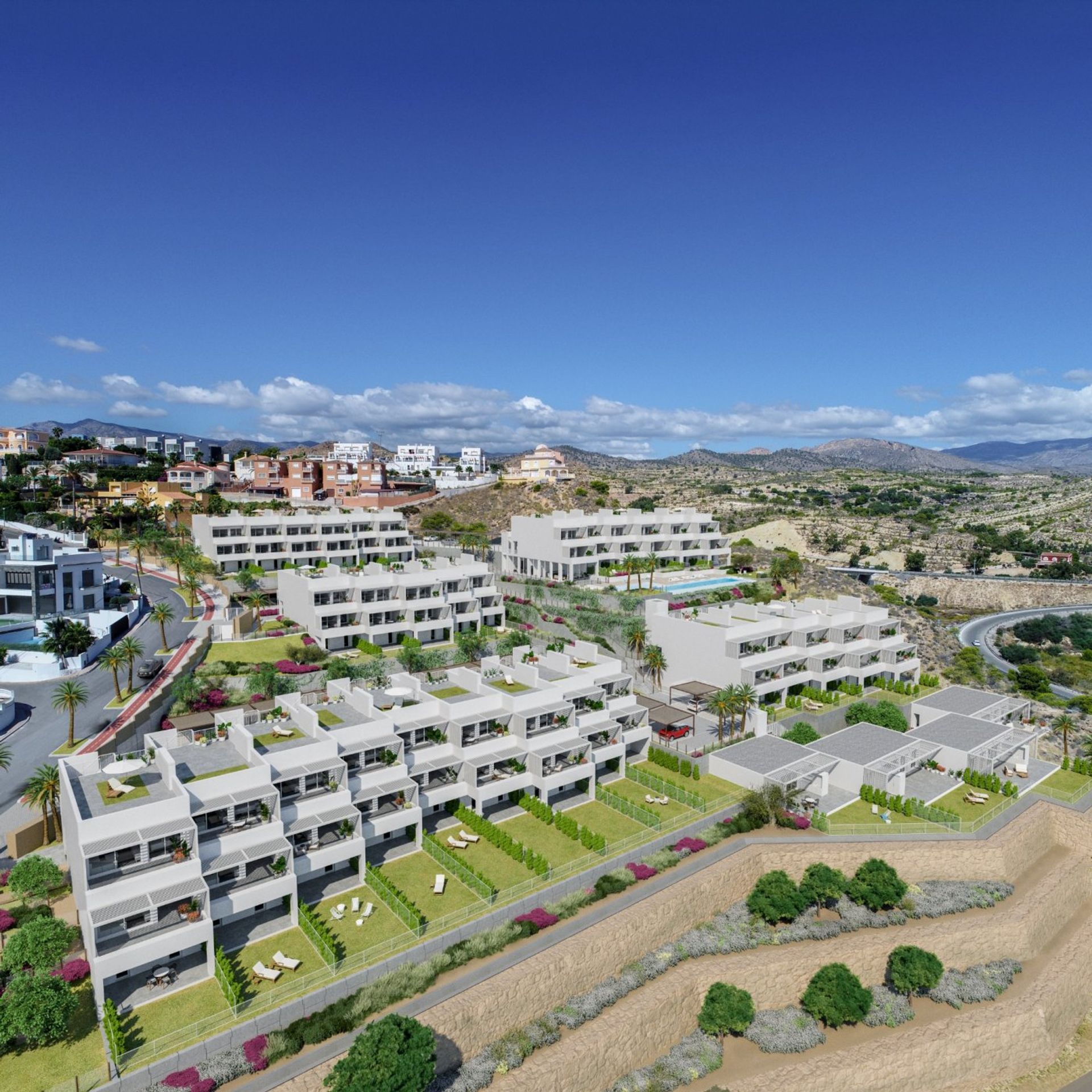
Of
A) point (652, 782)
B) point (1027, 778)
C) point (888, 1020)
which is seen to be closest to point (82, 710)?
point (652, 782)

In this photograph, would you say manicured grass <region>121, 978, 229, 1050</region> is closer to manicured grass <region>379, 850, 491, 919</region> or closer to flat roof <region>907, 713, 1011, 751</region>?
manicured grass <region>379, 850, 491, 919</region>

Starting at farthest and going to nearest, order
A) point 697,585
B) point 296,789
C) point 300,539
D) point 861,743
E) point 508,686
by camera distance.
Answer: point 300,539 < point 697,585 < point 861,743 < point 508,686 < point 296,789

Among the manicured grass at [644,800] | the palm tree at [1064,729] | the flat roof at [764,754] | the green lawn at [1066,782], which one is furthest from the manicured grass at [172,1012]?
the palm tree at [1064,729]

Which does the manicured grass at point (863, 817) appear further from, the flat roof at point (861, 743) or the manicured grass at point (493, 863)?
the manicured grass at point (493, 863)

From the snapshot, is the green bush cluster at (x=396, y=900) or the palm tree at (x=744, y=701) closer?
the green bush cluster at (x=396, y=900)

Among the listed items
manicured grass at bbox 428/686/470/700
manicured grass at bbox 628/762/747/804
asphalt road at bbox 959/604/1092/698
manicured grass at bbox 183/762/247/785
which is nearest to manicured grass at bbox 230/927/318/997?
manicured grass at bbox 183/762/247/785

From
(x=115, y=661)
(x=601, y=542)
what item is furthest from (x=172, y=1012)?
(x=601, y=542)

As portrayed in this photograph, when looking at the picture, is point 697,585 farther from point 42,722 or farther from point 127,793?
point 127,793
